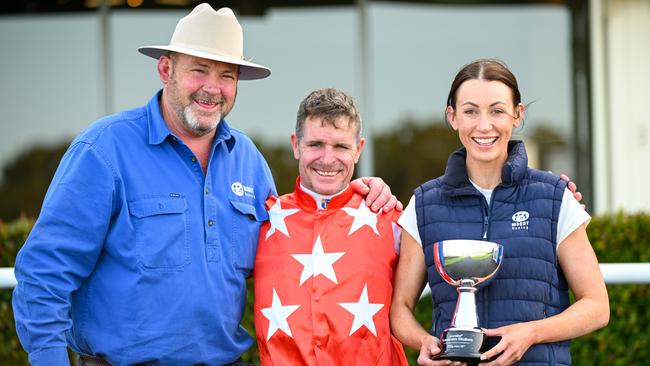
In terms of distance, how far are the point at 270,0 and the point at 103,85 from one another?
1727 millimetres

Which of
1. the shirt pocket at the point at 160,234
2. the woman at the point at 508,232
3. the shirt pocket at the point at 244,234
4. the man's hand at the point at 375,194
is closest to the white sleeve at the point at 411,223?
the woman at the point at 508,232

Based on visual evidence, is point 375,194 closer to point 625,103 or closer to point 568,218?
point 568,218

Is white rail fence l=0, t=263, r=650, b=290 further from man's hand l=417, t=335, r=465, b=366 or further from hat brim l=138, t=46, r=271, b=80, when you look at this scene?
hat brim l=138, t=46, r=271, b=80

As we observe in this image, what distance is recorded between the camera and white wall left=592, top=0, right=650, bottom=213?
27.5 ft

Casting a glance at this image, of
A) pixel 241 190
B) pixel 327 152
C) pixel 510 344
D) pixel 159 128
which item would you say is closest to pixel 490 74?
pixel 327 152

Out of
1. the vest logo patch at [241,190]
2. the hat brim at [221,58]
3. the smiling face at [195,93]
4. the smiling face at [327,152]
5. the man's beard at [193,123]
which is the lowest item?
the vest logo patch at [241,190]

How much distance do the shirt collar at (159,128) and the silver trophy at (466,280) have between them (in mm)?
1031

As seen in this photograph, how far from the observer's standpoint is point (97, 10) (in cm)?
927

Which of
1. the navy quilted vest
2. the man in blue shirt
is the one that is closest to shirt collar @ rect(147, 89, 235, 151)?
the man in blue shirt

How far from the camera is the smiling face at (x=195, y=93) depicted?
12.0 ft

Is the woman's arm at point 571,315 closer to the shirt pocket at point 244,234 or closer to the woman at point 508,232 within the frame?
the woman at point 508,232

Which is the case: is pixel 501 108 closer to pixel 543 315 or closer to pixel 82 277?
pixel 543 315

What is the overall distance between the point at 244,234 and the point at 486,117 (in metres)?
0.98

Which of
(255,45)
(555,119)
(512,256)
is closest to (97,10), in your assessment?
(255,45)
